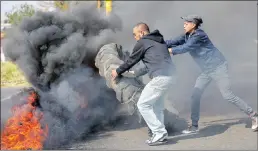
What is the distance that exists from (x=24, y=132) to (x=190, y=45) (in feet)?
8.41

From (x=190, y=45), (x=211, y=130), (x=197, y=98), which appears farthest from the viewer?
(x=211, y=130)

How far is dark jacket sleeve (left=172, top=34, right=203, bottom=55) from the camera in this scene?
5.83m

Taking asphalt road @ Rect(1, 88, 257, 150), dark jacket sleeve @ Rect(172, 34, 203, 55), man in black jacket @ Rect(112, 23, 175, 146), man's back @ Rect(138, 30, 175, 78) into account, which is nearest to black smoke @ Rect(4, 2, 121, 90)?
asphalt road @ Rect(1, 88, 257, 150)

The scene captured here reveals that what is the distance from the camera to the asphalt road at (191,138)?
564 cm

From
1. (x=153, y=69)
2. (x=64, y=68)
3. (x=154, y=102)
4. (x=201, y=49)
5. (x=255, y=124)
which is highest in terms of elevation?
(x=201, y=49)

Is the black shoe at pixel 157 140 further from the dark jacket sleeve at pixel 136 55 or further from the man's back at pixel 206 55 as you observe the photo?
the man's back at pixel 206 55

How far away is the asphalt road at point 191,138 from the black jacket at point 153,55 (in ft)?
3.41

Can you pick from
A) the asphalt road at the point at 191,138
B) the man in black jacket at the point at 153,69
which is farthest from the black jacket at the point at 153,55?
the asphalt road at the point at 191,138

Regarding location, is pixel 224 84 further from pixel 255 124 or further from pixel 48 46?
pixel 48 46

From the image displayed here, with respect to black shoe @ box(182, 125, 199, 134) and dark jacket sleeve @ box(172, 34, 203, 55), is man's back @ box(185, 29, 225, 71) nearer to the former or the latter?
dark jacket sleeve @ box(172, 34, 203, 55)

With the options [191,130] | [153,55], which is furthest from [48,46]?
[191,130]

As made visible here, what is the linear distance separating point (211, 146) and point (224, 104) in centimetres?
375

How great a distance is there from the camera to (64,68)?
6734 millimetres

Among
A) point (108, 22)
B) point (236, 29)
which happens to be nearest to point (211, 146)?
point (108, 22)
